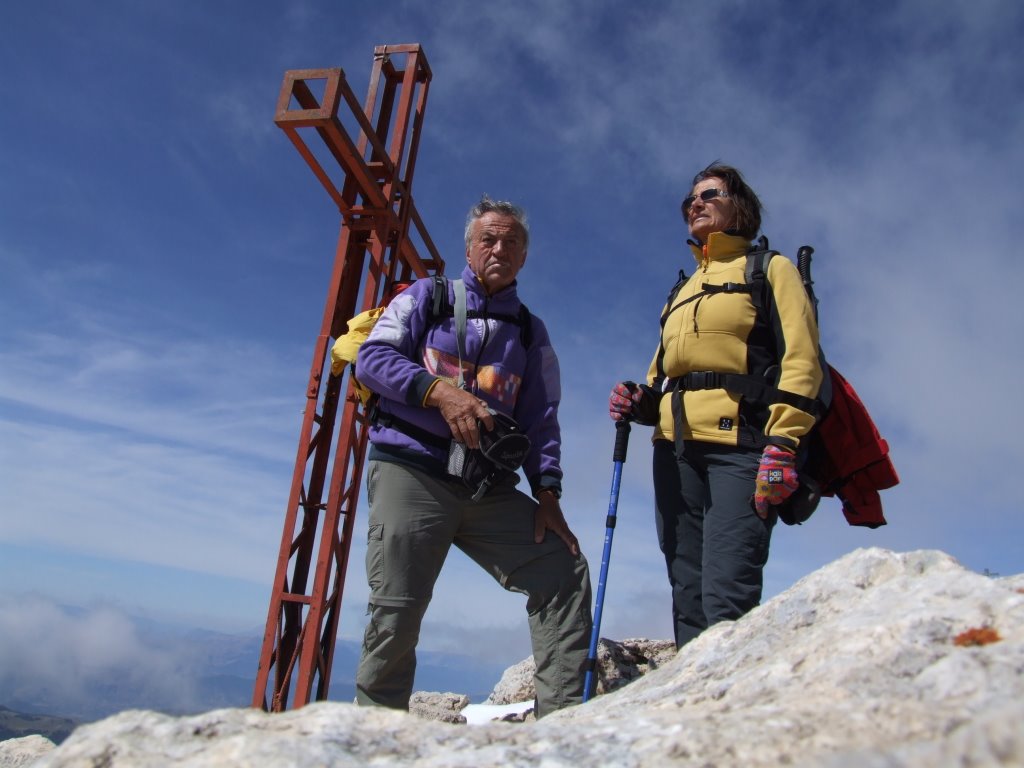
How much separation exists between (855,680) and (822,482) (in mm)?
2752

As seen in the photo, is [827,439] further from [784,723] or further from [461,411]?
[784,723]

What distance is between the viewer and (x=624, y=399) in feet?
14.0

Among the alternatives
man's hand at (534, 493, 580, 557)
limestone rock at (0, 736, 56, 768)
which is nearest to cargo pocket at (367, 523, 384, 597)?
man's hand at (534, 493, 580, 557)

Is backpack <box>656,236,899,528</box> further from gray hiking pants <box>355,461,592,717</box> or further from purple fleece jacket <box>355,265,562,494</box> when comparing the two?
gray hiking pants <box>355,461,592,717</box>

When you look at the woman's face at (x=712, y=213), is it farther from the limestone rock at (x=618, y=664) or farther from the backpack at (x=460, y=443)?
the limestone rock at (x=618, y=664)

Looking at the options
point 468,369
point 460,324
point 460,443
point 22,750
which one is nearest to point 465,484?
point 460,443

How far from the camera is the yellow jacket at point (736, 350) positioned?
355 centimetres

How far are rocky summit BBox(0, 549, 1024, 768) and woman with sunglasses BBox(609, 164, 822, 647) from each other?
184 cm

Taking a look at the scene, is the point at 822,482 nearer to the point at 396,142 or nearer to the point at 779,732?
the point at 779,732

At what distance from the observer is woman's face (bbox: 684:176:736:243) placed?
4277 mm

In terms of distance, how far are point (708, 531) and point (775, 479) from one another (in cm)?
43

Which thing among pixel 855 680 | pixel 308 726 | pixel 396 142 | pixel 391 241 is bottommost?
pixel 308 726

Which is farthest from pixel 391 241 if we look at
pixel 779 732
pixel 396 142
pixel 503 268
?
pixel 779 732

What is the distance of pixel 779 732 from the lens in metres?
1.16
